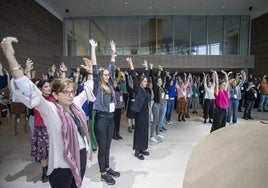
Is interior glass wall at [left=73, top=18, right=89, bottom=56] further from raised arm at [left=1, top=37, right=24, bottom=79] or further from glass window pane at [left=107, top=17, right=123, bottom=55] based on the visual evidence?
raised arm at [left=1, top=37, right=24, bottom=79]

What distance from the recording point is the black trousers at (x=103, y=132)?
2.93m

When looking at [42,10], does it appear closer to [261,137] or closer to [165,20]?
[165,20]

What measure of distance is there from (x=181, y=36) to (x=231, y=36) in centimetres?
343

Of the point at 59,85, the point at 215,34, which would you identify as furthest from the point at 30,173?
the point at 215,34

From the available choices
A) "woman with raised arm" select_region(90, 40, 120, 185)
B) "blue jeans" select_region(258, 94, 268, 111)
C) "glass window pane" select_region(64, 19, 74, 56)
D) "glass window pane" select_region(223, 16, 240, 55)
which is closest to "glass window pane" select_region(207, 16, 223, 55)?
"glass window pane" select_region(223, 16, 240, 55)

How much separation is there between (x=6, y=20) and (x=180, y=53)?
992 cm

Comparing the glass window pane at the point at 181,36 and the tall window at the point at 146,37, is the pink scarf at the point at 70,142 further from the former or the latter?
the glass window pane at the point at 181,36

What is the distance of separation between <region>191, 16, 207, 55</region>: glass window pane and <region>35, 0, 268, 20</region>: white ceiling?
820 millimetres

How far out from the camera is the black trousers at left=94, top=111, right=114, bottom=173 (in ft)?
9.61

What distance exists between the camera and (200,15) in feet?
45.6

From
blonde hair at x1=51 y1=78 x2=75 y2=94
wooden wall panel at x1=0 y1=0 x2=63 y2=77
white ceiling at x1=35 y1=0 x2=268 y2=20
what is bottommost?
blonde hair at x1=51 y1=78 x2=75 y2=94

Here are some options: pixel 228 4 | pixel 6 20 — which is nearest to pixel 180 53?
pixel 228 4

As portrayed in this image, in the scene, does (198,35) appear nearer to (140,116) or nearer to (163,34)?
(163,34)

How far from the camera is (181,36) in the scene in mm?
14602
